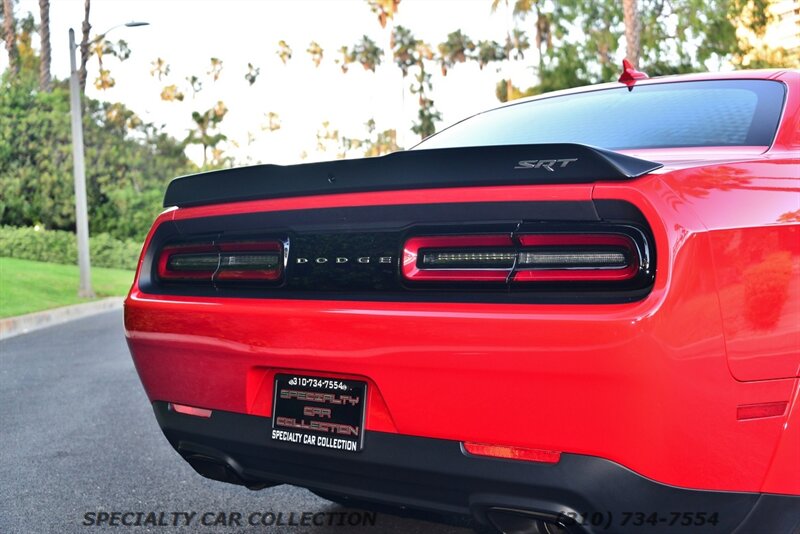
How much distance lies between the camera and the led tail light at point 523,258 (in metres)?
2.23

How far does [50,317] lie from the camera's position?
52.4ft

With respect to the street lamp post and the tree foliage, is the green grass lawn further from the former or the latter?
the tree foliage

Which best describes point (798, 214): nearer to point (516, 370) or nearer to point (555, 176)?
point (555, 176)

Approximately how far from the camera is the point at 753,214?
7.60ft

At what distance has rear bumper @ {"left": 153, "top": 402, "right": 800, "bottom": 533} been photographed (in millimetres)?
2188

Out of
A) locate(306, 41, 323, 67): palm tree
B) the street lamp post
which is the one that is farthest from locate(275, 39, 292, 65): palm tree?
the street lamp post

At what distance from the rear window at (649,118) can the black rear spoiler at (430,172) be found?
0.70m

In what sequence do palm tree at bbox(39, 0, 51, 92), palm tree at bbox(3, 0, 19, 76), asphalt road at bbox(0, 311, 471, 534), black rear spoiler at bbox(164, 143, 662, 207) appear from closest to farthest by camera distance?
black rear spoiler at bbox(164, 143, 662, 207) → asphalt road at bbox(0, 311, 471, 534) → palm tree at bbox(39, 0, 51, 92) → palm tree at bbox(3, 0, 19, 76)

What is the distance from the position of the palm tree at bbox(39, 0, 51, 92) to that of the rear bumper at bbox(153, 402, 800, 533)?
125 ft

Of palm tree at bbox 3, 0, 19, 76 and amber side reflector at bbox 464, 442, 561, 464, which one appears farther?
palm tree at bbox 3, 0, 19, 76

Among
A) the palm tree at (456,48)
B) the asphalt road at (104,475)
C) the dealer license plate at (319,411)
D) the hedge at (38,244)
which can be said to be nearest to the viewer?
→ the dealer license plate at (319,411)

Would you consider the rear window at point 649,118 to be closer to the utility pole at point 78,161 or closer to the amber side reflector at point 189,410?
the amber side reflector at point 189,410

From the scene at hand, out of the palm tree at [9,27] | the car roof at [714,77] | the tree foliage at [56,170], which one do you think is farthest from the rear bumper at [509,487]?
the palm tree at [9,27]

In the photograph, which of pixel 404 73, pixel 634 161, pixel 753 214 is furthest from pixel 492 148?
pixel 404 73
